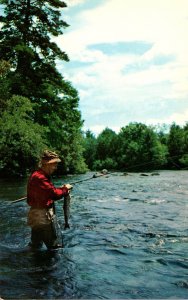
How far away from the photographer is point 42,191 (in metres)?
7.62

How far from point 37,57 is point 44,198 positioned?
84.0 feet

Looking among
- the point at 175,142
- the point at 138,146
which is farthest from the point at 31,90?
the point at 175,142

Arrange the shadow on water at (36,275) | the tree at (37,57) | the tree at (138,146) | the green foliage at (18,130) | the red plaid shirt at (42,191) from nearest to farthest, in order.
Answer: the shadow on water at (36,275), the red plaid shirt at (42,191), the green foliage at (18,130), the tree at (37,57), the tree at (138,146)

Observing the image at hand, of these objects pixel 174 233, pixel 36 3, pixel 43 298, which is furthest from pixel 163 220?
pixel 36 3

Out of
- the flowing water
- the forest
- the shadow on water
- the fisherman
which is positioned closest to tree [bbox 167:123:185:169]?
the forest

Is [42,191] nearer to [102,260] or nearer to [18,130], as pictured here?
[102,260]

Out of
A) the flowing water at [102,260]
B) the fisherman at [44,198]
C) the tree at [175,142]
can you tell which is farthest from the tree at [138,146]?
the fisherman at [44,198]

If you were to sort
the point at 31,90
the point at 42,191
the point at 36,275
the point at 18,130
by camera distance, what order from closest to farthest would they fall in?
the point at 36,275 → the point at 42,191 → the point at 18,130 → the point at 31,90

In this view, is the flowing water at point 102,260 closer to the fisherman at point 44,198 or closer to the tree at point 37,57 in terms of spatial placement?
the fisherman at point 44,198

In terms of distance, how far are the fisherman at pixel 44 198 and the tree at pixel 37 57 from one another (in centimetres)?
2088

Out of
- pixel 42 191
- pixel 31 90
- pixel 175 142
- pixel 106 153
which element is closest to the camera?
pixel 42 191

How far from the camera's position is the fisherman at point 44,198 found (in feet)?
25.0

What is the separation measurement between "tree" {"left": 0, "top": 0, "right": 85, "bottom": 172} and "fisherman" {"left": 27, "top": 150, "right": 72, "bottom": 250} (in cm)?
2088

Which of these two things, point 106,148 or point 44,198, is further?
point 106,148
